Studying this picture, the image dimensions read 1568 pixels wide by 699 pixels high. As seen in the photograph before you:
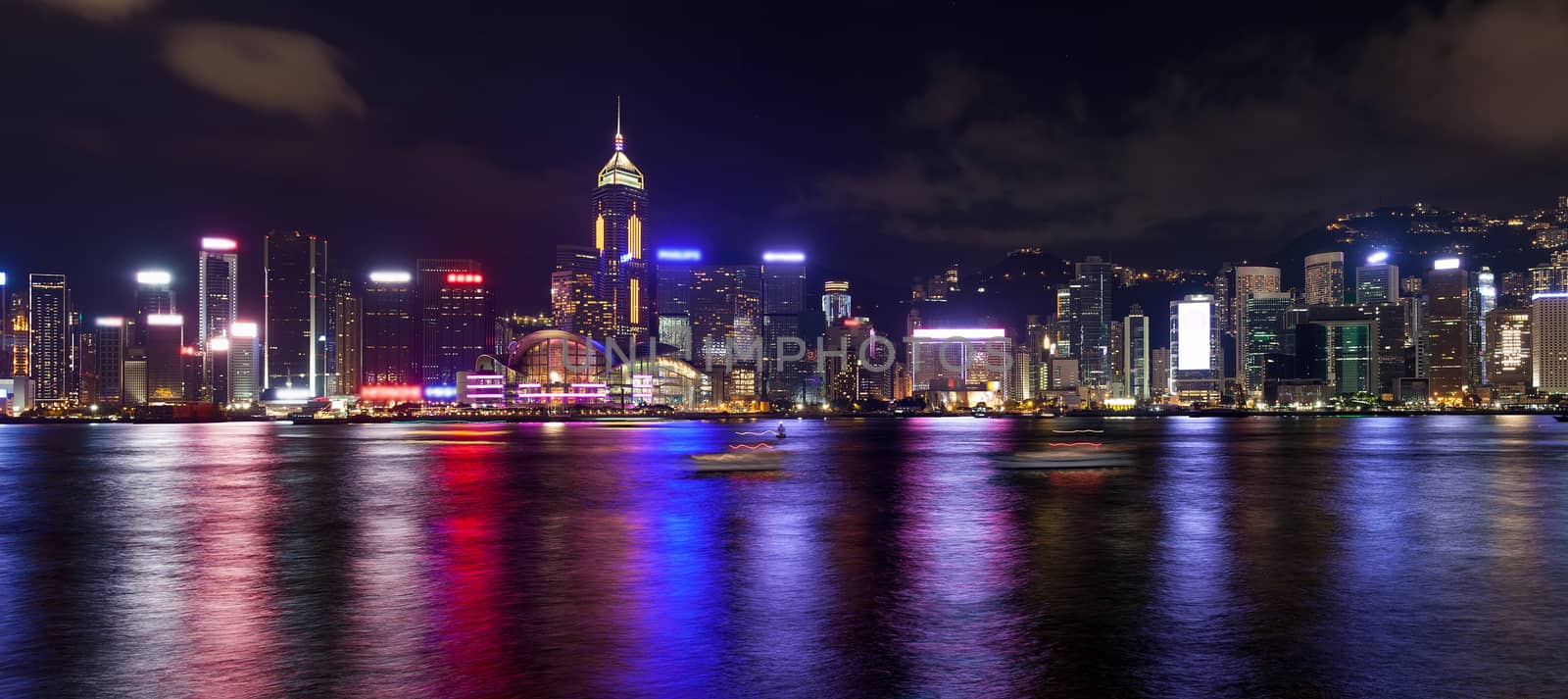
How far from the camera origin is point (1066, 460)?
63000mm

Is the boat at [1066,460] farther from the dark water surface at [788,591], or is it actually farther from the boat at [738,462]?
the dark water surface at [788,591]

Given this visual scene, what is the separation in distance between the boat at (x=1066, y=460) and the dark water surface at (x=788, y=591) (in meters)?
15.4

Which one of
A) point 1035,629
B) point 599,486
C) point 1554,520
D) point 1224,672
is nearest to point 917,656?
point 1035,629

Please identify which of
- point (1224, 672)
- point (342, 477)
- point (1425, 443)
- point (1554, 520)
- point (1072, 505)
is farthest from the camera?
point (1425, 443)

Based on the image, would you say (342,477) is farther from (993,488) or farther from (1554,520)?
(1554,520)

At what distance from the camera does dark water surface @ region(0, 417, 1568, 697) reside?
13719 millimetres

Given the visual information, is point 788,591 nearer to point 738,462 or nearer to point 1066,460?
point 738,462

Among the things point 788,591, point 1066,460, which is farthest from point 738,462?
point 788,591

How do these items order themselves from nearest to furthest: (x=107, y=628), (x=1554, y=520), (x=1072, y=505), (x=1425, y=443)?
(x=107, y=628)
(x=1554, y=520)
(x=1072, y=505)
(x=1425, y=443)

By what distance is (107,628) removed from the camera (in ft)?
56.5

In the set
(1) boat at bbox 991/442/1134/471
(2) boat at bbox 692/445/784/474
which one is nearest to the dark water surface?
(2) boat at bbox 692/445/784/474

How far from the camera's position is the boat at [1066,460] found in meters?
60.6

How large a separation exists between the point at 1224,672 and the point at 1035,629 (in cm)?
324

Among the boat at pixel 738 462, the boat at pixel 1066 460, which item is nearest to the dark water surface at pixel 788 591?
the boat at pixel 738 462
